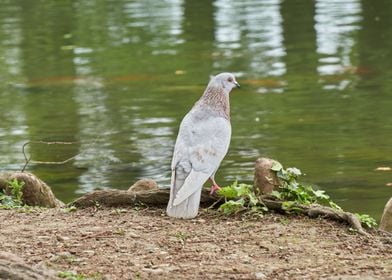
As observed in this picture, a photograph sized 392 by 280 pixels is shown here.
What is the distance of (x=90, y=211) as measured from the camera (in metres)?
6.99

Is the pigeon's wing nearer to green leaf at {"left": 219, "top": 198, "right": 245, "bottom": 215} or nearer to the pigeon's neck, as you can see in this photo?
the pigeon's neck

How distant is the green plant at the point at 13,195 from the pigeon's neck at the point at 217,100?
1359mm

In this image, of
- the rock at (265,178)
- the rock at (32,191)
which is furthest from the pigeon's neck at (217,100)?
the rock at (32,191)

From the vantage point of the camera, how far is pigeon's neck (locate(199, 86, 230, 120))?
710cm

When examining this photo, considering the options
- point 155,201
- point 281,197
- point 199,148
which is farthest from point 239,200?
point 155,201

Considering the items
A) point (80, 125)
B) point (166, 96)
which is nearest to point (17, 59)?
point (166, 96)

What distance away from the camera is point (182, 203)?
6516 millimetres

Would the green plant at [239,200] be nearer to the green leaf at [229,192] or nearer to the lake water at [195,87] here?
the green leaf at [229,192]

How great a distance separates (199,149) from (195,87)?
25.3 feet

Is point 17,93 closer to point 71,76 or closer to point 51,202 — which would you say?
point 71,76

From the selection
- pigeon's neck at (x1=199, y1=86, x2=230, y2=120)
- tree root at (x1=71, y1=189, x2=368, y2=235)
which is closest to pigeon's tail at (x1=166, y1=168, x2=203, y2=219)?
tree root at (x1=71, y1=189, x2=368, y2=235)

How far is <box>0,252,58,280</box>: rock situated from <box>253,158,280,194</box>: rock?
226 centimetres

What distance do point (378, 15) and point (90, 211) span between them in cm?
1376

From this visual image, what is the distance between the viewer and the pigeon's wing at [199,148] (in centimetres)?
649
